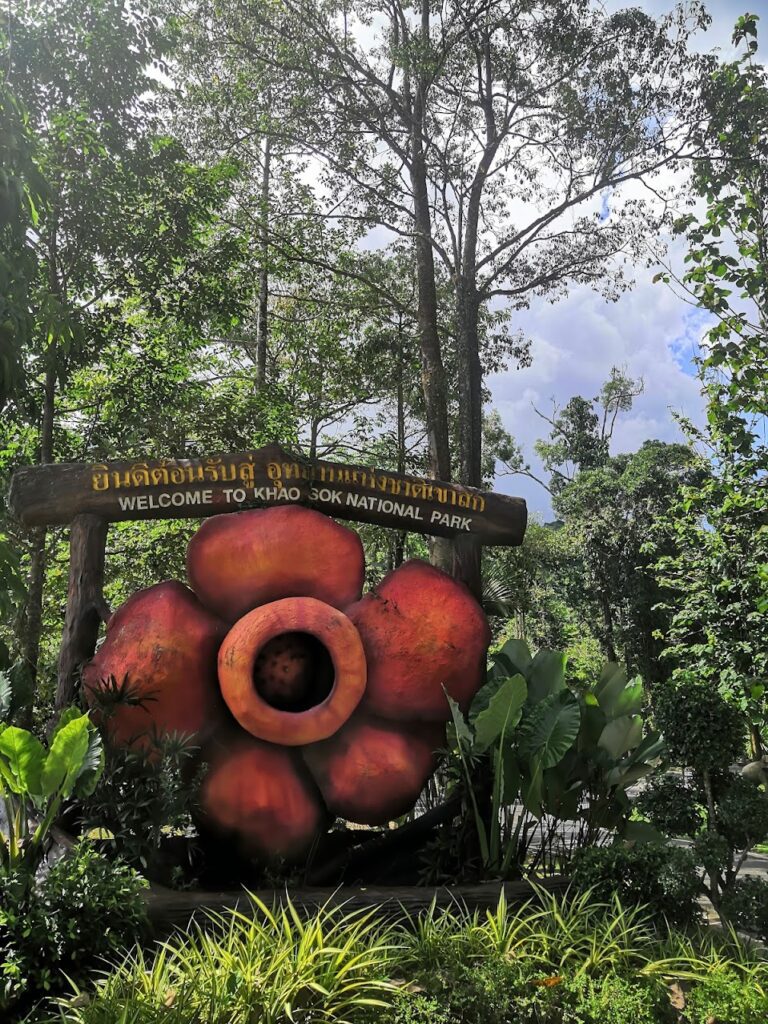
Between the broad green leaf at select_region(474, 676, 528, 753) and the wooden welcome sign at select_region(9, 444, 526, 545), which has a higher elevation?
the wooden welcome sign at select_region(9, 444, 526, 545)

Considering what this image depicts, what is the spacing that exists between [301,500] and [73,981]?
13.4ft

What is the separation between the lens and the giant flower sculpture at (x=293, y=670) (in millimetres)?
6438

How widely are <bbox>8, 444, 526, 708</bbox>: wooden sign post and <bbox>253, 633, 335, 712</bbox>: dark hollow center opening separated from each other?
1.26 metres

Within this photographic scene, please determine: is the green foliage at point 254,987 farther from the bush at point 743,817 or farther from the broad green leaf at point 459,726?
the bush at point 743,817

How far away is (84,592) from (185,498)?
1.15 metres

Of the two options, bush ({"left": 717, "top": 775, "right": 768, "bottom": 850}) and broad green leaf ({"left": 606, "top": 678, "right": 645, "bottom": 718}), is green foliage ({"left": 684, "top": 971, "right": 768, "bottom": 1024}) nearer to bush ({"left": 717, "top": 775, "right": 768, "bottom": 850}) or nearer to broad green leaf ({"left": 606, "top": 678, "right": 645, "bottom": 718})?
bush ({"left": 717, "top": 775, "right": 768, "bottom": 850})

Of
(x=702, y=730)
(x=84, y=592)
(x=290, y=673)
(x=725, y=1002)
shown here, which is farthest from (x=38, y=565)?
(x=725, y=1002)

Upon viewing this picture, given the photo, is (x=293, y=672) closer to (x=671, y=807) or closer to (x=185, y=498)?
(x=185, y=498)

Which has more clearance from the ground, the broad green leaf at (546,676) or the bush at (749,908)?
A: the broad green leaf at (546,676)

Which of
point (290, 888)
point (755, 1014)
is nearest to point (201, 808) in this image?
point (290, 888)

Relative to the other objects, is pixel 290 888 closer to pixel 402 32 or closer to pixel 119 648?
pixel 119 648

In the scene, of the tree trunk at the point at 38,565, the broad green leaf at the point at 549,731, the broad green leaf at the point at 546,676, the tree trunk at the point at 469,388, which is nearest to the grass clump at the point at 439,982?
the broad green leaf at the point at 549,731

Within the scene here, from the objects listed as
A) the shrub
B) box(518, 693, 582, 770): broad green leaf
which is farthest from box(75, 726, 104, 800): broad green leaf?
box(518, 693, 582, 770): broad green leaf

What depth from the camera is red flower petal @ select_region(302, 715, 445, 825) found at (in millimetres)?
6578
